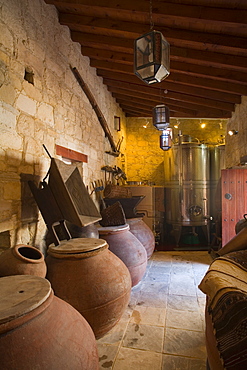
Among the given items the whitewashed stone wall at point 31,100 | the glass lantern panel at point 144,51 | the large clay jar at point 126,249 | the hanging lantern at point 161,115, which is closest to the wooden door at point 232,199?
the hanging lantern at point 161,115

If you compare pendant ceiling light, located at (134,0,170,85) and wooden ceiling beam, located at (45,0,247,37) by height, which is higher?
wooden ceiling beam, located at (45,0,247,37)

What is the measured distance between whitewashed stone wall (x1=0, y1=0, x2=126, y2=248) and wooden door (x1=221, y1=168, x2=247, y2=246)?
9.43ft

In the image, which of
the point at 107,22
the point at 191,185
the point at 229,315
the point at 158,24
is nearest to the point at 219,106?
the point at 191,185

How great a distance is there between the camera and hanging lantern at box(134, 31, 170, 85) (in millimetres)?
2148

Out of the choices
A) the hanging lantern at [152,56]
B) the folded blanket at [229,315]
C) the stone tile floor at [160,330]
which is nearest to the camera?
the folded blanket at [229,315]

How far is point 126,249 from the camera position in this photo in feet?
10.1

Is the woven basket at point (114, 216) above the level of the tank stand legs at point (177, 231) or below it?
above

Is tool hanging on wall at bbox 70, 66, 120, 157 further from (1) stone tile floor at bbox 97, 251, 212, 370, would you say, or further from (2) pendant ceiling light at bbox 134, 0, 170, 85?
(1) stone tile floor at bbox 97, 251, 212, 370

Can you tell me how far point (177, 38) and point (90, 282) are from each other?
3.06m

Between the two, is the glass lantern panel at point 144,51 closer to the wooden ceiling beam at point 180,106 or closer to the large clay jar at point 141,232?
the large clay jar at point 141,232

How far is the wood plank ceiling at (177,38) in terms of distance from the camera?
2.63 m

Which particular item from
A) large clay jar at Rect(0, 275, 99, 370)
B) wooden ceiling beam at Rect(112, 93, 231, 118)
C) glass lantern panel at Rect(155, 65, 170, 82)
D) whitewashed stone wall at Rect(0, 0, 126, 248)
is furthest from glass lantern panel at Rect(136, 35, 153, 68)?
wooden ceiling beam at Rect(112, 93, 231, 118)

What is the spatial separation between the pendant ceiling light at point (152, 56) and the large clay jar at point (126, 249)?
6.22 ft

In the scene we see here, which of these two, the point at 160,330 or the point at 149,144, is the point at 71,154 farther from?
the point at 149,144
